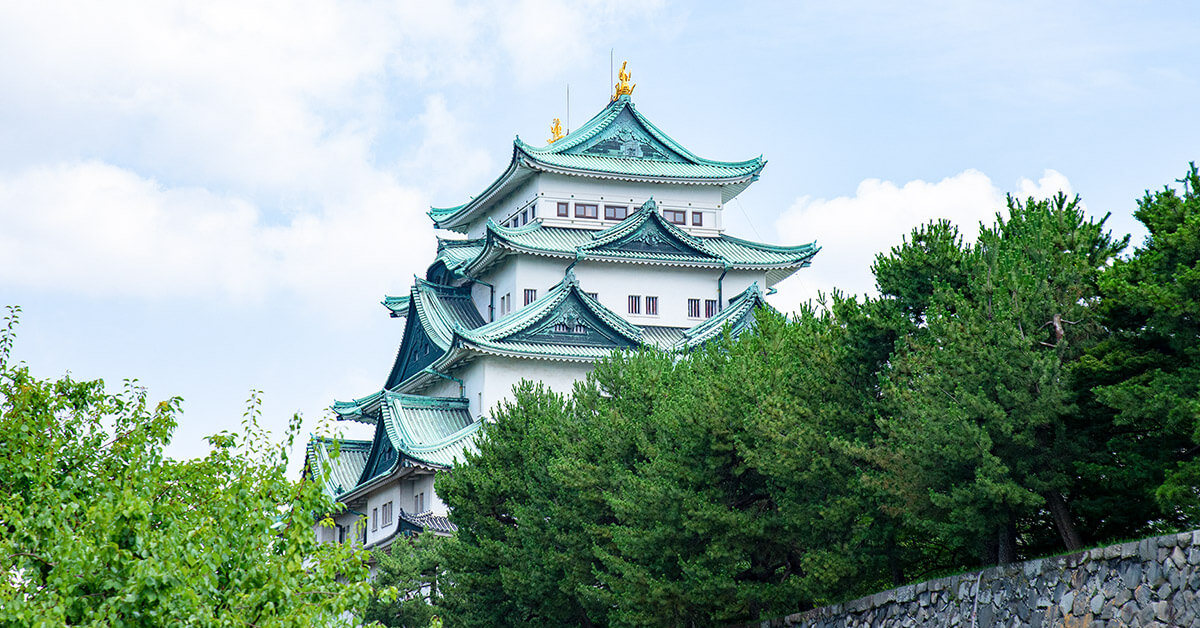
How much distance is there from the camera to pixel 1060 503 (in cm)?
2242

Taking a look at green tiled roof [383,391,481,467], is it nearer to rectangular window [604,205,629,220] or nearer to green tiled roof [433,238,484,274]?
green tiled roof [433,238,484,274]

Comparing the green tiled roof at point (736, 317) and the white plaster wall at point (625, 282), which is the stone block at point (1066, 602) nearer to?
the green tiled roof at point (736, 317)

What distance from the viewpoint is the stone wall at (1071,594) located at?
19.2m

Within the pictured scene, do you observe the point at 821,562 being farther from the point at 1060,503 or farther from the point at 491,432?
the point at 491,432

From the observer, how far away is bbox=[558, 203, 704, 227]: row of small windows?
60.0m

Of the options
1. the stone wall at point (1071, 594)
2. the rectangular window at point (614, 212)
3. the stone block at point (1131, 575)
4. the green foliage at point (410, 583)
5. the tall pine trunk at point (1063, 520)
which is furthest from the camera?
the rectangular window at point (614, 212)

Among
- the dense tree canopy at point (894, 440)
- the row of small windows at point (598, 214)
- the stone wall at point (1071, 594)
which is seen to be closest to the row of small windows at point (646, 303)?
the row of small windows at point (598, 214)

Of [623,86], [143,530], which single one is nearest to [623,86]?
[623,86]

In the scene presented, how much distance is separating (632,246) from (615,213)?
3625 millimetres

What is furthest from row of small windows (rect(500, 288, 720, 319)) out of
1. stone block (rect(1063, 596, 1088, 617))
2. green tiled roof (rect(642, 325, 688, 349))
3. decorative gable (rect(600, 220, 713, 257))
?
stone block (rect(1063, 596, 1088, 617))

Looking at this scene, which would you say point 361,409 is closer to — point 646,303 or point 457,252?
point 457,252

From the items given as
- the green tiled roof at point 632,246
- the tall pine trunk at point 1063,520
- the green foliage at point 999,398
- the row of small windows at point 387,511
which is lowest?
the tall pine trunk at point 1063,520

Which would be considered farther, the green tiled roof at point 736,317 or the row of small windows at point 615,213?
the row of small windows at point 615,213

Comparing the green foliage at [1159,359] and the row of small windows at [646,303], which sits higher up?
the row of small windows at [646,303]
